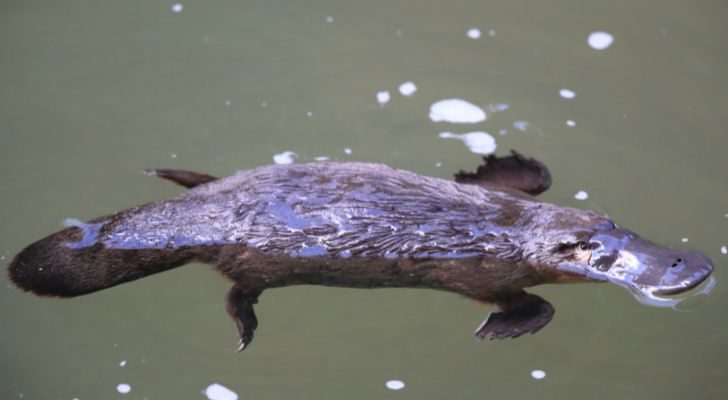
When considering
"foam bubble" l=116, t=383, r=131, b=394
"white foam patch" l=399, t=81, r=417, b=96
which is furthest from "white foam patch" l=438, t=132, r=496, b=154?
"foam bubble" l=116, t=383, r=131, b=394

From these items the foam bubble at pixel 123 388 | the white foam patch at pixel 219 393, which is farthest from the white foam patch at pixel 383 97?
the foam bubble at pixel 123 388

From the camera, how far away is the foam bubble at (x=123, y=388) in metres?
3.96

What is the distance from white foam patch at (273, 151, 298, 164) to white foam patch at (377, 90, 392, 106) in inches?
27.5

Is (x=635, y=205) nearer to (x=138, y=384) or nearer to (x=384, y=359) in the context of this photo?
(x=384, y=359)

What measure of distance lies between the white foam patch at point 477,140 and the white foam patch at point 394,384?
155cm

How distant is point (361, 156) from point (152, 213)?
5.02 ft

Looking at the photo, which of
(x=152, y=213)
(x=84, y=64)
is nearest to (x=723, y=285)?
(x=152, y=213)

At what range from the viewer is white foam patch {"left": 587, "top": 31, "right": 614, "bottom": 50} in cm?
549

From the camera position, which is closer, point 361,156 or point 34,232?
point 34,232

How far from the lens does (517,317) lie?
378 cm

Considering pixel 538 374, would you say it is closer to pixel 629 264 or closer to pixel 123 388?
pixel 629 264

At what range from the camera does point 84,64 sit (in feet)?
17.5

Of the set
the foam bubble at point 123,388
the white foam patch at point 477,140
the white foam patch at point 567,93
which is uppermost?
the white foam patch at point 567,93

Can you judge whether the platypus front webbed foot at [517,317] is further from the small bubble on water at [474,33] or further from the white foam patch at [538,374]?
the small bubble on water at [474,33]
